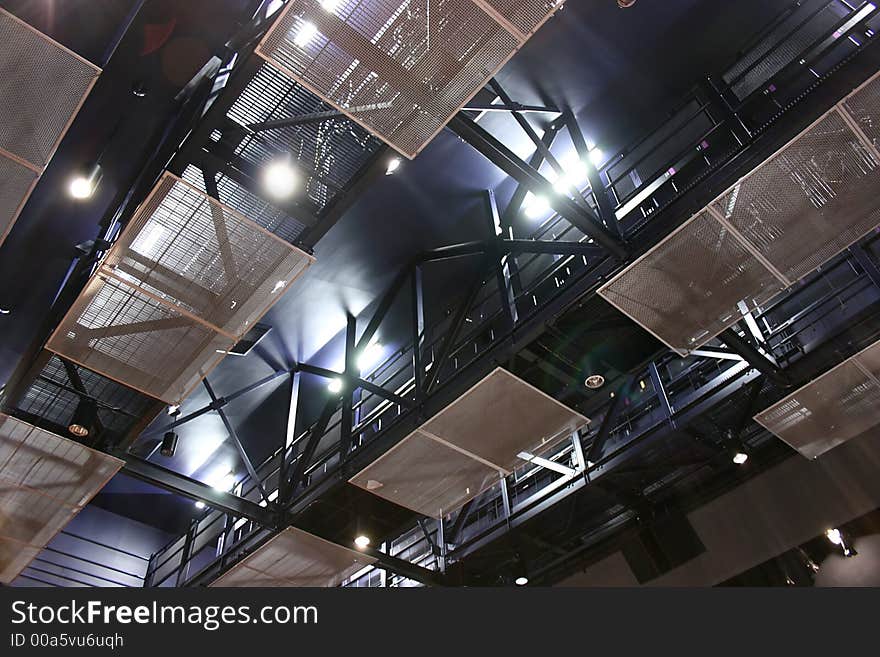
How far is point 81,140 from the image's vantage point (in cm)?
1020

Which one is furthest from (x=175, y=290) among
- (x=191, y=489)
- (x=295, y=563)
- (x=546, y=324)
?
(x=295, y=563)

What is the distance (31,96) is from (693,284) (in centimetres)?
757

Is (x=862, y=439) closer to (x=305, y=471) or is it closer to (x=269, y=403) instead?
(x=305, y=471)

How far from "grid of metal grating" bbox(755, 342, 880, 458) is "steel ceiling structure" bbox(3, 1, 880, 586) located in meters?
0.28

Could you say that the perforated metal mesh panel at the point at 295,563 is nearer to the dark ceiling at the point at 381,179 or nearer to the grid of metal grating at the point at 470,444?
the grid of metal grating at the point at 470,444

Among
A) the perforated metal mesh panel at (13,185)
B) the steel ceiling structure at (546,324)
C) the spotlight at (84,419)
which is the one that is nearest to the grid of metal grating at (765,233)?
the steel ceiling structure at (546,324)

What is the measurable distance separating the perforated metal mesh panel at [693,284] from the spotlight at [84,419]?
7.80m

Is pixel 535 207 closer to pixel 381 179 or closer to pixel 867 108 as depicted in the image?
pixel 381 179

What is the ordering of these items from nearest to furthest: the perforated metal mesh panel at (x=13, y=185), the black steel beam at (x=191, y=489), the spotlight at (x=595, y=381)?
the perforated metal mesh panel at (x=13, y=185), the spotlight at (x=595, y=381), the black steel beam at (x=191, y=489)

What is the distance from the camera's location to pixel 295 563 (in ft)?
42.8

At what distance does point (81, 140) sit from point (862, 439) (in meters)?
13.2

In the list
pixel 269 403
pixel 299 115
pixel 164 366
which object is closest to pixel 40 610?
pixel 164 366

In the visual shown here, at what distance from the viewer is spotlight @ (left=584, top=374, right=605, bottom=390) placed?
389 inches

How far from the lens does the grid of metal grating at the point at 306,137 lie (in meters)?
8.38
